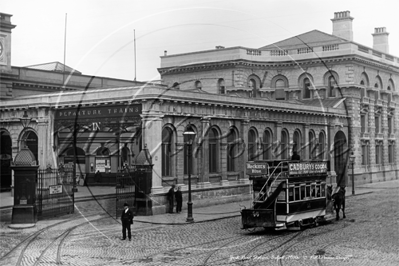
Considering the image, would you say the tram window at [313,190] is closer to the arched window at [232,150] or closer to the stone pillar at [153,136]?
the stone pillar at [153,136]

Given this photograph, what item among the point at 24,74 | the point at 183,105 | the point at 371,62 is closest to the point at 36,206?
the point at 183,105

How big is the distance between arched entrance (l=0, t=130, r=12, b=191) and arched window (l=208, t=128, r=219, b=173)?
52.3ft

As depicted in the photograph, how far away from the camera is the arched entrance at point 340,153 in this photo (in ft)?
171

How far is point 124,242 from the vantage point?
21484 millimetres

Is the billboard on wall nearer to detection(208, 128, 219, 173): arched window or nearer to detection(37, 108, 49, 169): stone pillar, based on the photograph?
detection(37, 108, 49, 169): stone pillar

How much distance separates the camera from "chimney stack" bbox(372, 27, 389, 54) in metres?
66.1

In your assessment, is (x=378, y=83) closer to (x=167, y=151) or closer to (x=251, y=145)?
(x=251, y=145)

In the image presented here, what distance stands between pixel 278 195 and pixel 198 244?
4494mm

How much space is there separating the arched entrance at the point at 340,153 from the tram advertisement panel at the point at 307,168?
2559cm

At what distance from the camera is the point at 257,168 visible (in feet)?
78.6

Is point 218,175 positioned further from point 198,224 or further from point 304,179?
point 304,179

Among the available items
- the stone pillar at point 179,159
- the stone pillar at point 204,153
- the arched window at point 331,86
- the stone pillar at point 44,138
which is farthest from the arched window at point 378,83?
the stone pillar at point 44,138

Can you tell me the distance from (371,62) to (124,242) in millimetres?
42063

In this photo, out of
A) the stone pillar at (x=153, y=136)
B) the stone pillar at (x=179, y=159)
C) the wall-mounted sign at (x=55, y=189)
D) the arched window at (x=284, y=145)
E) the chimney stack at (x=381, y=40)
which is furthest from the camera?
the chimney stack at (x=381, y=40)
